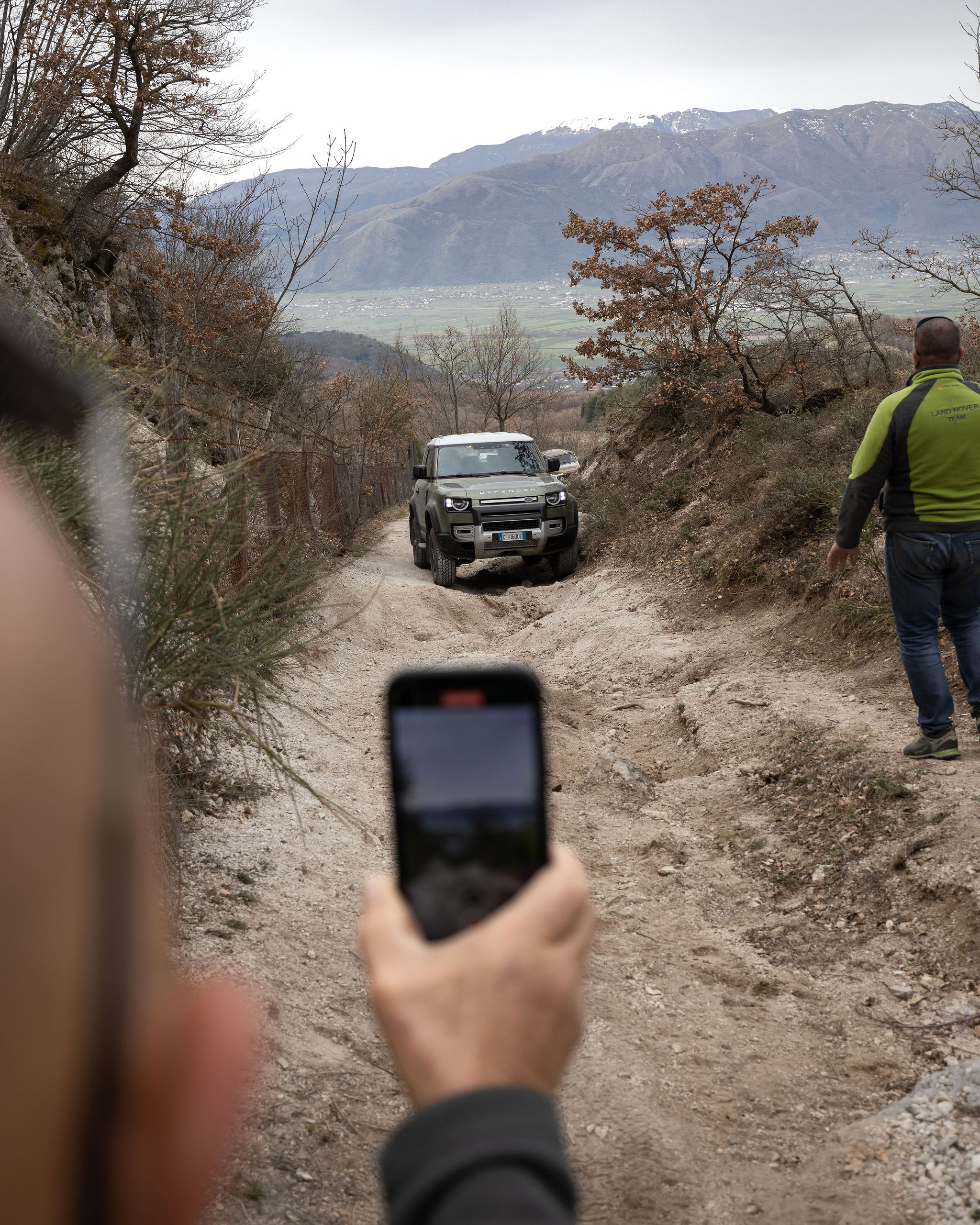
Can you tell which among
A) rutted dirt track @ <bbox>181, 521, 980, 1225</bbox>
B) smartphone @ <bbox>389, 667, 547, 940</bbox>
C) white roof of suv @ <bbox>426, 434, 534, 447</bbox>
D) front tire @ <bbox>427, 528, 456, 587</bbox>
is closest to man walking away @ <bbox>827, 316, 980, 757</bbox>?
rutted dirt track @ <bbox>181, 521, 980, 1225</bbox>

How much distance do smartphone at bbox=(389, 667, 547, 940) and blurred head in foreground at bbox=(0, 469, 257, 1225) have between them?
268 mm

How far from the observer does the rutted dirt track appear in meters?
2.70

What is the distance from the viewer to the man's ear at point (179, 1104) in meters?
0.81

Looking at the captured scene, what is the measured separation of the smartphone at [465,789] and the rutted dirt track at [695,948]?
6.58ft

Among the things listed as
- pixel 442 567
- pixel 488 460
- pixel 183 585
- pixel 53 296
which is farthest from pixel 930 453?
pixel 53 296

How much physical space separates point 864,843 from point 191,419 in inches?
176

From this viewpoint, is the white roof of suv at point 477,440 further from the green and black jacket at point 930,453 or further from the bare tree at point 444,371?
the bare tree at point 444,371

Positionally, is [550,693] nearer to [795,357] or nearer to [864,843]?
[864,843]

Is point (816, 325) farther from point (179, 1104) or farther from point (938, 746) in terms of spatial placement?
point (179, 1104)

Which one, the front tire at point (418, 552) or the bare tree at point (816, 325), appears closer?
the bare tree at point (816, 325)

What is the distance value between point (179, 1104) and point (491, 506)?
1184 cm

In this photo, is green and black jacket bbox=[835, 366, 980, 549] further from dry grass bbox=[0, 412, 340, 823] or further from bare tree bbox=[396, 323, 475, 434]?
bare tree bbox=[396, 323, 475, 434]

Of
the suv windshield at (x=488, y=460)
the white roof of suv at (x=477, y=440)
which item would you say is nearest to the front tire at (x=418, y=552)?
the suv windshield at (x=488, y=460)

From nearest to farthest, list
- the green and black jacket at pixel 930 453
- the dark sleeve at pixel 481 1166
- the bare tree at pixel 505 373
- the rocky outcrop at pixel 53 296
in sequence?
the dark sleeve at pixel 481 1166 → the green and black jacket at pixel 930 453 → the rocky outcrop at pixel 53 296 → the bare tree at pixel 505 373
